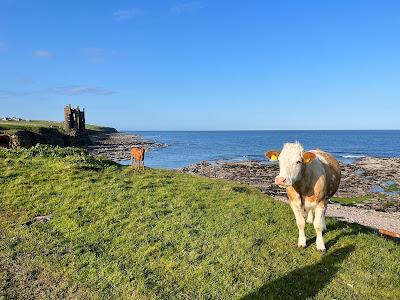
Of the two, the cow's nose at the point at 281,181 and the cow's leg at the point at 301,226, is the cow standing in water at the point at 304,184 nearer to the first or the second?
the cow's leg at the point at 301,226

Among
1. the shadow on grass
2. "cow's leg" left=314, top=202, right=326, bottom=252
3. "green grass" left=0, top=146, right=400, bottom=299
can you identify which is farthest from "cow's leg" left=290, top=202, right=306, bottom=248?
the shadow on grass

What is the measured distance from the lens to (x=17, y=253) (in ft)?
32.2

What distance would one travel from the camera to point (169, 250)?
32.8 feet

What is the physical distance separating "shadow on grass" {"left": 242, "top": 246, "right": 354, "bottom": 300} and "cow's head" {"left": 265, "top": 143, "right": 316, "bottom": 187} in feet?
7.52

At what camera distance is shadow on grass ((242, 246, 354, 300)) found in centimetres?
809

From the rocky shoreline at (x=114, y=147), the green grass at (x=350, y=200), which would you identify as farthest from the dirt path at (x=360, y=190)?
the rocky shoreline at (x=114, y=147)

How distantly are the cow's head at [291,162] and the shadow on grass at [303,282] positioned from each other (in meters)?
2.29

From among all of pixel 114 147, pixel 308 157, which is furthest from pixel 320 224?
pixel 114 147

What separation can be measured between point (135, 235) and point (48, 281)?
297 cm

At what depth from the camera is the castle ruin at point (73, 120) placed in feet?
328

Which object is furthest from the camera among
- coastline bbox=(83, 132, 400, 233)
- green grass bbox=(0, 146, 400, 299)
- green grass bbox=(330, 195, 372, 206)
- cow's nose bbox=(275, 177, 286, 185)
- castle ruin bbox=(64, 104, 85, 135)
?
castle ruin bbox=(64, 104, 85, 135)

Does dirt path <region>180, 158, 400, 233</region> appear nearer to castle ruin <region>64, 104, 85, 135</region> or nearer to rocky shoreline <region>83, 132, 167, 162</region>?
rocky shoreline <region>83, 132, 167, 162</region>

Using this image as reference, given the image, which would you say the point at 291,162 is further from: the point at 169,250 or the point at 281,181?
the point at 169,250

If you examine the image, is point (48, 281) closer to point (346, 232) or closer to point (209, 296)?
point (209, 296)
